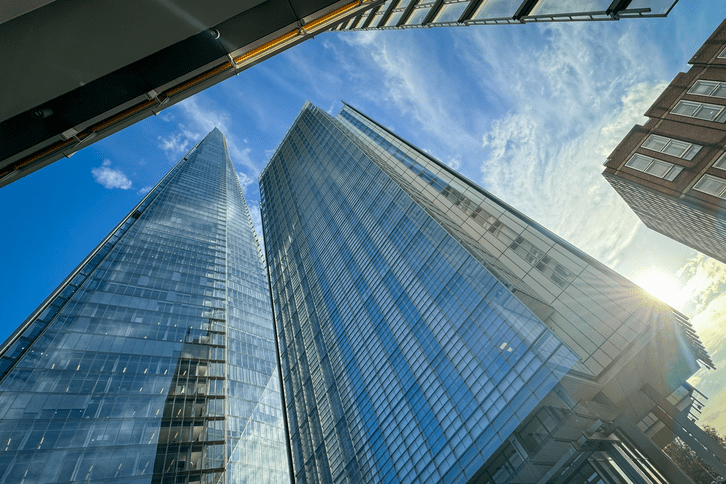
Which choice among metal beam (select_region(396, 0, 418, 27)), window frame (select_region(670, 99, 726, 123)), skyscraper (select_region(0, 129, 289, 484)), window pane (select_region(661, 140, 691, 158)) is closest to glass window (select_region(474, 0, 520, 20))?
metal beam (select_region(396, 0, 418, 27))

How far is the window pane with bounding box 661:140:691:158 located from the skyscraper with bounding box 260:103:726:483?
624 inches

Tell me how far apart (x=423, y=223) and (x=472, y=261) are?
13433 mm

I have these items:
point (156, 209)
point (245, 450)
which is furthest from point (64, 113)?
point (156, 209)

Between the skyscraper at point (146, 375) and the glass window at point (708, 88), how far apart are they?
74707 mm

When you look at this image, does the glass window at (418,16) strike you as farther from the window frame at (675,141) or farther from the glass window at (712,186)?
the glass window at (712,186)

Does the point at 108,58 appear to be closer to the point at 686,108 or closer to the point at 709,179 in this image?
the point at 709,179

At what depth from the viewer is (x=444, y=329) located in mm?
47406

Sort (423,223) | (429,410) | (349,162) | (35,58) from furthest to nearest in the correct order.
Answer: (349,162) → (423,223) → (429,410) → (35,58)

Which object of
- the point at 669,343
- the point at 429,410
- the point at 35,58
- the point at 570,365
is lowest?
the point at 429,410

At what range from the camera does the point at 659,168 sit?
144 ft

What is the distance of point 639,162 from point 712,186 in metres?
10.2

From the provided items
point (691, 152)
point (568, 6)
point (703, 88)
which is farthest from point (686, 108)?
point (568, 6)

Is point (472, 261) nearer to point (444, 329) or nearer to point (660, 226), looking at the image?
point (444, 329)

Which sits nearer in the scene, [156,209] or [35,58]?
[35,58]
